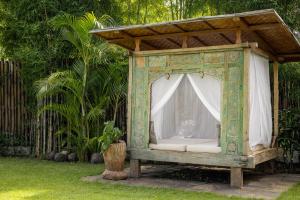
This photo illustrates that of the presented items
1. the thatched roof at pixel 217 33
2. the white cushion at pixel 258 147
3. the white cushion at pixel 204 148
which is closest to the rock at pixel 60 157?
the thatched roof at pixel 217 33

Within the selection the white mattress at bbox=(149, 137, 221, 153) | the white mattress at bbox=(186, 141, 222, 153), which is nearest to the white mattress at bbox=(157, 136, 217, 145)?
the white mattress at bbox=(149, 137, 221, 153)

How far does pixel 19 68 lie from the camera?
35.3 ft

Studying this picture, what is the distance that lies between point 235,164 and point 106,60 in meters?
3.91

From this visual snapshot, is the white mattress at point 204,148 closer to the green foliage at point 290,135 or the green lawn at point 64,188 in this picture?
the green lawn at point 64,188

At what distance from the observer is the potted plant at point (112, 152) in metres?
7.63

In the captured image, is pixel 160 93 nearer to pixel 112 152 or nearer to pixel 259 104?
pixel 112 152

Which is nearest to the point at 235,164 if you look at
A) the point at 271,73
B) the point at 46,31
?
the point at 271,73

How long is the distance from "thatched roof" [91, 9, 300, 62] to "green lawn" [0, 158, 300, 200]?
2544 millimetres

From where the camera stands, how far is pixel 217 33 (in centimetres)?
780

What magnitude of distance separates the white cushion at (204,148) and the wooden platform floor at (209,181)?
22.0 inches

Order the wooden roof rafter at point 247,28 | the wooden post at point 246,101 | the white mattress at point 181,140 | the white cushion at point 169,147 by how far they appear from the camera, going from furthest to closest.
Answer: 1. the white mattress at point 181,140
2. the white cushion at point 169,147
3. the wooden post at point 246,101
4. the wooden roof rafter at point 247,28

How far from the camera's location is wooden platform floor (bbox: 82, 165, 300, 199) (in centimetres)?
685

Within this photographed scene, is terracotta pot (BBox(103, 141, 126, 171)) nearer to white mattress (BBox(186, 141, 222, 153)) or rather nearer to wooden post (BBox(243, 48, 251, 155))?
white mattress (BBox(186, 141, 222, 153))

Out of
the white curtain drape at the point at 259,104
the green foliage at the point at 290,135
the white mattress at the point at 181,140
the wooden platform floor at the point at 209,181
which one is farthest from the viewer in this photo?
the green foliage at the point at 290,135
